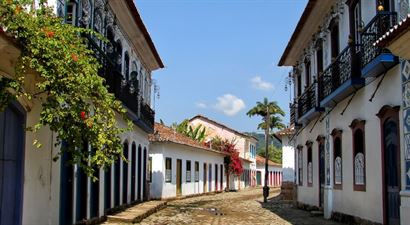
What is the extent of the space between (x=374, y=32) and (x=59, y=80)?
23.6 feet

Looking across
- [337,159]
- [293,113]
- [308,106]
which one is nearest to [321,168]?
[308,106]

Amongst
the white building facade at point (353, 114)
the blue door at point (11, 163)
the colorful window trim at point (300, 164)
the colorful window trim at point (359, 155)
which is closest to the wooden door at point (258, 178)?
the colorful window trim at point (300, 164)

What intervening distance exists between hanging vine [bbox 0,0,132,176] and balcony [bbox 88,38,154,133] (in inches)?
151

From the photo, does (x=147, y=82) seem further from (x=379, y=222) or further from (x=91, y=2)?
(x=379, y=222)

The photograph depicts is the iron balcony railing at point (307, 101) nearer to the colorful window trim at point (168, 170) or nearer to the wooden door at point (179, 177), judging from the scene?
the colorful window trim at point (168, 170)

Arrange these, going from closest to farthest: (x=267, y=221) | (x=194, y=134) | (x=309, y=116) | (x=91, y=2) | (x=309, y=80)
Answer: (x=91, y=2), (x=267, y=221), (x=309, y=116), (x=309, y=80), (x=194, y=134)

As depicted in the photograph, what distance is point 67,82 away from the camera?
6.44 metres

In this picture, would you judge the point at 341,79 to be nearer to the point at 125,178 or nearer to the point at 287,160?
the point at 125,178

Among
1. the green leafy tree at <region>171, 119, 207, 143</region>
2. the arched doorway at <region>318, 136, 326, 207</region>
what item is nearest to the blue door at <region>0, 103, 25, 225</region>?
the arched doorway at <region>318, 136, 326, 207</region>

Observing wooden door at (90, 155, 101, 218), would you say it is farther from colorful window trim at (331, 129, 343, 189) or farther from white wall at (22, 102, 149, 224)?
colorful window trim at (331, 129, 343, 189)

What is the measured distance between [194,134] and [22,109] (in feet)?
123

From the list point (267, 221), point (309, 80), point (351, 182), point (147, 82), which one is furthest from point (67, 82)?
point (147, 82)

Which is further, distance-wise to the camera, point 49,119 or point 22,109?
point 22,109

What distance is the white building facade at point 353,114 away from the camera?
425 inches
